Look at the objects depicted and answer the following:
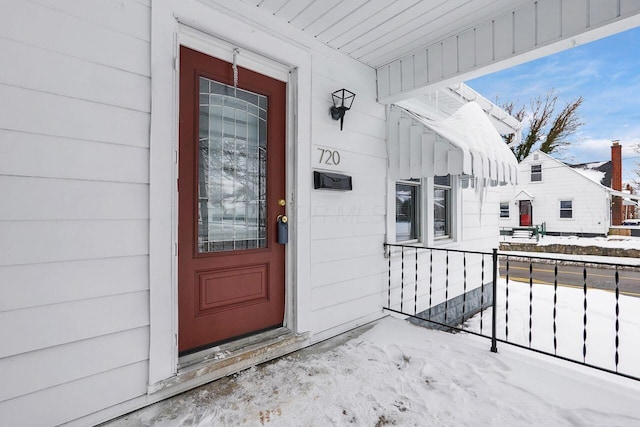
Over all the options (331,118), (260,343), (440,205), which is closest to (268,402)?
(260,343)

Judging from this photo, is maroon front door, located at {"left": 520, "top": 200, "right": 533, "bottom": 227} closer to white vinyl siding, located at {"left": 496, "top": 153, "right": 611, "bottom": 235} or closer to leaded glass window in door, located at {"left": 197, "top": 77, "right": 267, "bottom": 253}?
white vinyl siding, located at {"left": 496, "top": 153, "right": 611, "bottom": 235}

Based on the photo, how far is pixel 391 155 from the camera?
316cm

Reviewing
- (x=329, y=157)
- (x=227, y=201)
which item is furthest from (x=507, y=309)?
(x=227, y=201)

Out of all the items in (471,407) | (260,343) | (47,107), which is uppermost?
(47,107)

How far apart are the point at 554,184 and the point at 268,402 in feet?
55.3

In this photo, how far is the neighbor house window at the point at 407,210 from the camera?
356 centimetres

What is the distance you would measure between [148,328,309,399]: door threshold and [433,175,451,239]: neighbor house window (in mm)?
2607

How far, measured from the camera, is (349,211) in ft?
9.25

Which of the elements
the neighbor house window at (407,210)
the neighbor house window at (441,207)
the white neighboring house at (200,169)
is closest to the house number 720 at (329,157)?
the white neighboring house at (200,169)

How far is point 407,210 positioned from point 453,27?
197cm

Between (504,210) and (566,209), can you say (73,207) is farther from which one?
(566,209)

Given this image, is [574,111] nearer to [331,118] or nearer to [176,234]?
[331,118]

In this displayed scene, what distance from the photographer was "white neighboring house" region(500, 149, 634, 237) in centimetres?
1298

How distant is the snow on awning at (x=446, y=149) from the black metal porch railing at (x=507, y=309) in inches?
30.8
